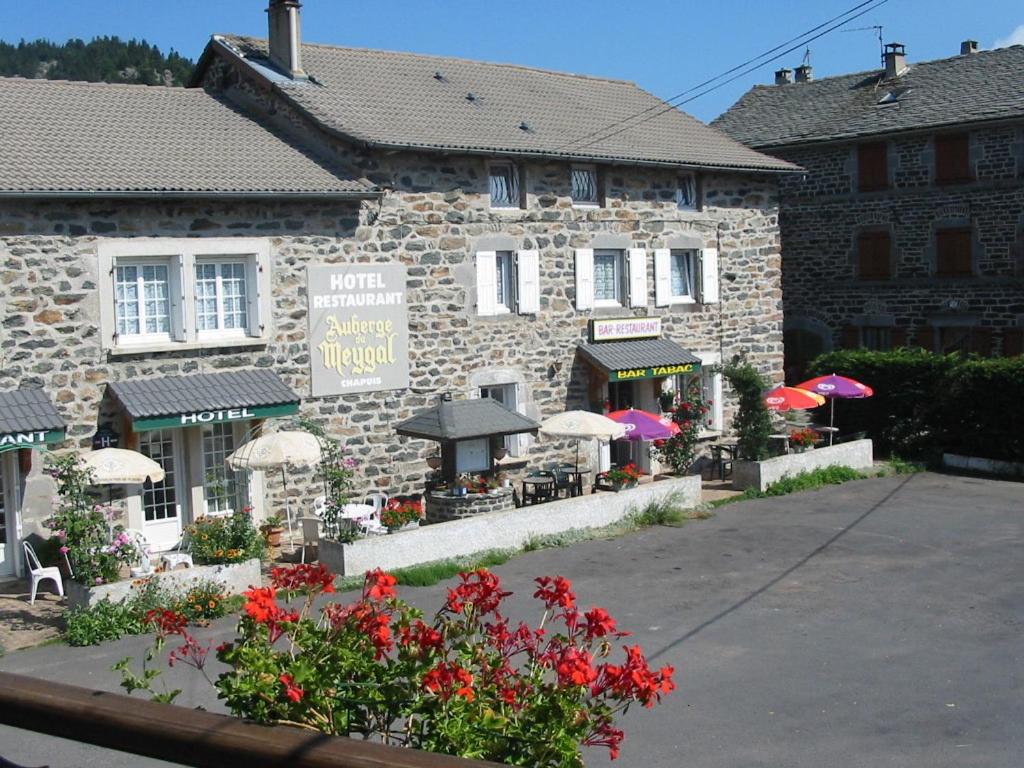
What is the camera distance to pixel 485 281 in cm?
1958

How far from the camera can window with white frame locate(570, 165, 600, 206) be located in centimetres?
2080

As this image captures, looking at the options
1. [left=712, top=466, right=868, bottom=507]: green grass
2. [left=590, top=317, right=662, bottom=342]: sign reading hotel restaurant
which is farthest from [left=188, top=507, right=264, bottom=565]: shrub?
[left=590, top=317, right=662, bottom=342]: sign reading hotel restaurant

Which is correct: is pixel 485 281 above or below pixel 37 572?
above

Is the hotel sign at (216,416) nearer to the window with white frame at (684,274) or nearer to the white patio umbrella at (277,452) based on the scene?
the white patio umbrella at (277,452)

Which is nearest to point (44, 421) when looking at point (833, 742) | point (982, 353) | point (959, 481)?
point (833, 742)

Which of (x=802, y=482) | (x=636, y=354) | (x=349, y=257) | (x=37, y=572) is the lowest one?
(x=802, y=482)

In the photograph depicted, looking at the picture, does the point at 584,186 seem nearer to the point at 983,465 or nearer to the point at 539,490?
the point at 539,490

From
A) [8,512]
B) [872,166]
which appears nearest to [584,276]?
[8,512]

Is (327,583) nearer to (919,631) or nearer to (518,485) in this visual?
(919,631)

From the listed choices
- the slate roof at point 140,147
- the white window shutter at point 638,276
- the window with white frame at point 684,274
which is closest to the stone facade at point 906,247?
the window with white frame at point 684,274

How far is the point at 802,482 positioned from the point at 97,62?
54.2 metres

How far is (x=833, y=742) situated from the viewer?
9.16 m

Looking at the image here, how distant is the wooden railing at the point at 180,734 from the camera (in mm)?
2139

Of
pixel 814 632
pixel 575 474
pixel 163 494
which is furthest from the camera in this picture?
pixel 575 474
